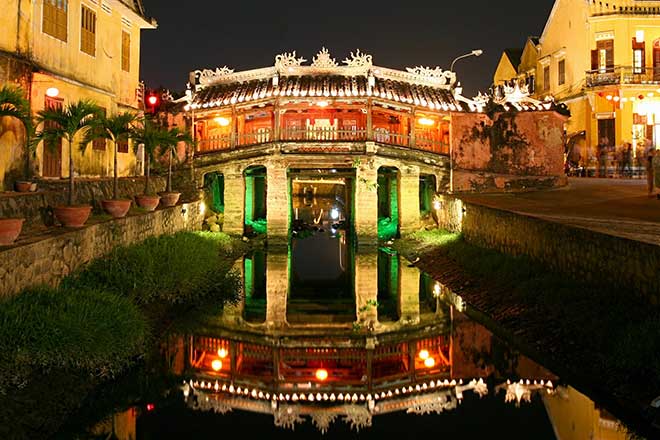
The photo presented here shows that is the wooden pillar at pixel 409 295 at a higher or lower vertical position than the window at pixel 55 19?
lower

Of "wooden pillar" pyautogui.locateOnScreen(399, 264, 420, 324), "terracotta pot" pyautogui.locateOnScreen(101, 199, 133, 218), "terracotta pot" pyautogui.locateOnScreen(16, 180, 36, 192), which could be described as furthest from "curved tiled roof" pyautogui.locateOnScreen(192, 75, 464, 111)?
"terracotta pot" pyautogui.locateOnScreen(101, 199, 133, 218)

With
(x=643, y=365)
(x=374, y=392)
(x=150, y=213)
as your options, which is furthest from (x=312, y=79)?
(x=643, y=365)

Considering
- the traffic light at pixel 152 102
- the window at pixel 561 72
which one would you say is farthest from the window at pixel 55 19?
the window at pixel 561 72

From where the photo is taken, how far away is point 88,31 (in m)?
21.8

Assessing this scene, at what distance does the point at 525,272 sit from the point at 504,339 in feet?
9.62

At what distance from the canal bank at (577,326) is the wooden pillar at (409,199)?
9380 mm

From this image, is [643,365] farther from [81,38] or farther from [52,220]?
[81,38]

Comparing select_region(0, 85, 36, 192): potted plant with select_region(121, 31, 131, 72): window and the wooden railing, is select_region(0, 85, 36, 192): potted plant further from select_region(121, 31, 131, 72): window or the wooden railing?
the wooden railing

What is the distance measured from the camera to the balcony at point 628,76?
→ 33.3 meters

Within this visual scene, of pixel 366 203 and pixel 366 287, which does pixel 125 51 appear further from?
pixel 366 287

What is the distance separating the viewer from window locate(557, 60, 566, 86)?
125 feet

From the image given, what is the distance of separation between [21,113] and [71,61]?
23.2 ft

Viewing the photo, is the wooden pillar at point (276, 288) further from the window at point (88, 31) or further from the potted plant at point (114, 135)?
the window at point (88, 31)

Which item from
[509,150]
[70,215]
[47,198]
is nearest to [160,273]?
[70,215]
